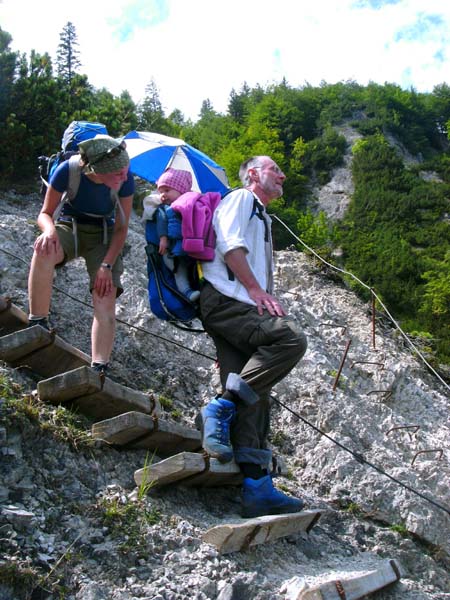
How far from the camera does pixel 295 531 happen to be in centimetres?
398

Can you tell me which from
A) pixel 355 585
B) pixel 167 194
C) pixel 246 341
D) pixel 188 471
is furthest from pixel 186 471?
pixel 167 194

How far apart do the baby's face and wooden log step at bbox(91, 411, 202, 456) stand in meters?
1.46

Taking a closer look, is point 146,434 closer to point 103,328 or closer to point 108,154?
point 103,328

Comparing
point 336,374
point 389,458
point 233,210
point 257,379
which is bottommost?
point 389,458

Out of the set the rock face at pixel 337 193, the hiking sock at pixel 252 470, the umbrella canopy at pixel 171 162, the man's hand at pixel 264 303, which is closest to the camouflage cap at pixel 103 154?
the man's hand at pixel 264 303

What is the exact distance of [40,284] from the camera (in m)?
4.30

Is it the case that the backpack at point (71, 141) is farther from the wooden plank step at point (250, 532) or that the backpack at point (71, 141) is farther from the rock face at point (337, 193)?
the rock face at point (337, 193)

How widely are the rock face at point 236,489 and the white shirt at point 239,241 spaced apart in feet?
3.96

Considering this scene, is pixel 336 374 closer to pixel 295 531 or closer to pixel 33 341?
pixel 295 531

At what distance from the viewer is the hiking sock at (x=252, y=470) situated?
395 cm

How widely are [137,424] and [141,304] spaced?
3571 millimetres

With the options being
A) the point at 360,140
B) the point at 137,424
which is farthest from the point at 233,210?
the point at 360,140

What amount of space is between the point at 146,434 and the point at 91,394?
40 centimetres

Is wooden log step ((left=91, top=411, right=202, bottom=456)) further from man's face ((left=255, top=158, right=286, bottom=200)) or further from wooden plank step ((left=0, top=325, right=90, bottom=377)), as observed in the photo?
man's face ((left=255, top=158, right=286, bottom=200))
